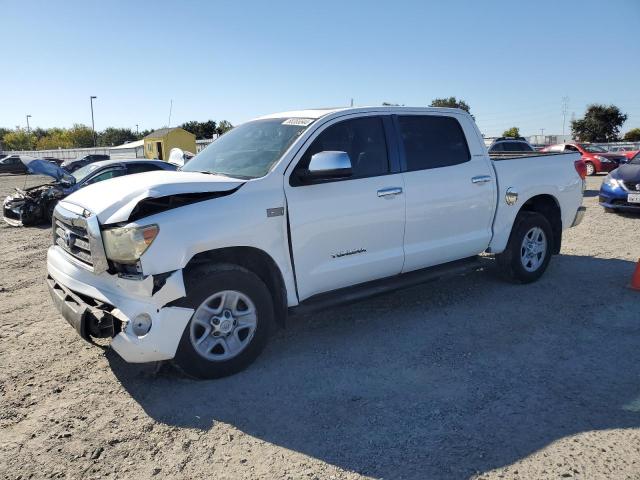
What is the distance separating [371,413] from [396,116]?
2.77 metres

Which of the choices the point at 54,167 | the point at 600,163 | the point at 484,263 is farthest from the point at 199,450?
the point at 600,163

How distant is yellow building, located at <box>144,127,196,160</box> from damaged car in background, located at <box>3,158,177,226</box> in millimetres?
19789

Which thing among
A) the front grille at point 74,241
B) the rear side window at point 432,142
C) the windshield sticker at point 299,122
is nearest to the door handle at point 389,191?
the rear side window at point 432,142

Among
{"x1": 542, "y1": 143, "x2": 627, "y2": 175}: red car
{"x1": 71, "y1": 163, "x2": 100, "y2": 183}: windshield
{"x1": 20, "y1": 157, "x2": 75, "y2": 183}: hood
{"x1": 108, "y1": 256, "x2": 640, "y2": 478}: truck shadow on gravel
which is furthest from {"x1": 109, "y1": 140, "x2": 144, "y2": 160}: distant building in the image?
{"x1": 108, "y1": 256, "x2": 640, "y2": 478}: truck shadow on gravel

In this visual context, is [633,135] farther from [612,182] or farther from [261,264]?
[261,264]

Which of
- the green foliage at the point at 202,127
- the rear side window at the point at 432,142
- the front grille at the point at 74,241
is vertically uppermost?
the green foliage at the point at 202,127

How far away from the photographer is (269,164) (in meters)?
4.07

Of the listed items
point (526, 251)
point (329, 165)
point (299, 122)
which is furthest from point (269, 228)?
point (526, 251)

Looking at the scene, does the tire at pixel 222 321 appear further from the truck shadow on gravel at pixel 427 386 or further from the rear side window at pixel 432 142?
the rear side window at pixel 432 142

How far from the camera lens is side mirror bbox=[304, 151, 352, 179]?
3.83 m

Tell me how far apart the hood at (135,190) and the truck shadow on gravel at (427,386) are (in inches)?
51.5

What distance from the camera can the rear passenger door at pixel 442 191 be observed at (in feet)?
15.5

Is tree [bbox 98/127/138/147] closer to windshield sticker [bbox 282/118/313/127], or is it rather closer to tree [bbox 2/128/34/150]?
tree [bbox 2/128/34/150]

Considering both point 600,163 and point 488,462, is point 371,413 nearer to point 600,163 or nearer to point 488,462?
point 488,462
